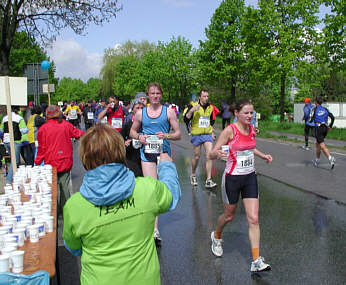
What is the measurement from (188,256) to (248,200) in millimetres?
1051

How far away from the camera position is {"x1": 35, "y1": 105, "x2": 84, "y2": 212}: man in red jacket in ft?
20.6

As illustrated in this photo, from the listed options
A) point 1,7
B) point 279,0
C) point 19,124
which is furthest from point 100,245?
point 279,0

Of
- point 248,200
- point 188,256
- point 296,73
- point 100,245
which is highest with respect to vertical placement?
point 296,73

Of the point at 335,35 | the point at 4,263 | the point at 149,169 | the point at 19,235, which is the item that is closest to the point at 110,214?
the point at 4,263

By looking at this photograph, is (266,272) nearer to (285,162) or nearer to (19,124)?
(19,124)

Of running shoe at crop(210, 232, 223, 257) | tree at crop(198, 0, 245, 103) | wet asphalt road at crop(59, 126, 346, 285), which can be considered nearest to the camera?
wet asphalt road at crop(59, 126, 346, 285)

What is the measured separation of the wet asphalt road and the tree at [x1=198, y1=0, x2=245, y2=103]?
3184 centimetres

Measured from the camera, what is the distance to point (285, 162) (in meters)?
12.7

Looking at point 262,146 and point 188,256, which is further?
point 262,146

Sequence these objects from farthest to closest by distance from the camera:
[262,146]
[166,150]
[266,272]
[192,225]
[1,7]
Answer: [262,146] < [1,7] < [192,225] < [166,150] < [266,272]

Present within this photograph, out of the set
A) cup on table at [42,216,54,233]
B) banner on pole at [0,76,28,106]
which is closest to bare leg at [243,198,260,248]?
cup on table at [42,216,54,233]

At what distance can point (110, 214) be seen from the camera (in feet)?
6.89

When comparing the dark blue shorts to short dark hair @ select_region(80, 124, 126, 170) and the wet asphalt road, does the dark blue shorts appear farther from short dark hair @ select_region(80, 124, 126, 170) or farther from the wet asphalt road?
short dark hair @ select_region(80, 124, 126, 170)

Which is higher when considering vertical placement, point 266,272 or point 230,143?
point 230,143
